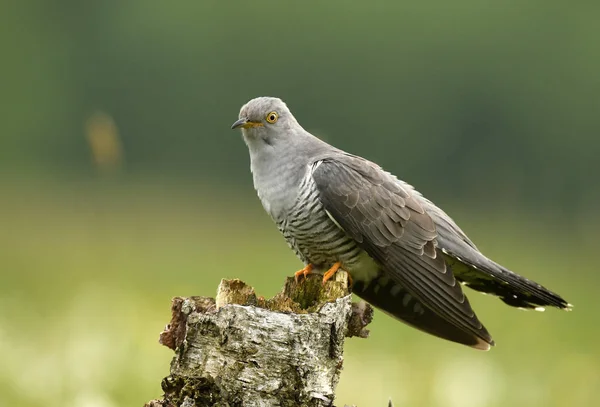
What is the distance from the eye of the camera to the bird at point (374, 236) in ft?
15.1

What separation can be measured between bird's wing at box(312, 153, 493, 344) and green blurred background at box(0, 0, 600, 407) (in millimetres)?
556

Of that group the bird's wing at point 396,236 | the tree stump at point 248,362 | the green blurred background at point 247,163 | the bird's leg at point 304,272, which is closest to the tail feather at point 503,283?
the bird's wing at point 396,236

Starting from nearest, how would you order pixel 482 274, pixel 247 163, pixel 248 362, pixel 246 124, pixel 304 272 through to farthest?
pixel 248 362 < pixel 304 272 < pixel 482 274 < pixel 246 124 < pixel 247 163

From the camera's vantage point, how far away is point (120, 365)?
4.71 m

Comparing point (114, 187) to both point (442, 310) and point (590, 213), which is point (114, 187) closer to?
point (590, 213)

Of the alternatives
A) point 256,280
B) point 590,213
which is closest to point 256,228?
point 256,280

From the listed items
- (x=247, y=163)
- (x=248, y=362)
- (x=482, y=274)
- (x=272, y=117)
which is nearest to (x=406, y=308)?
(x=482, y=274)

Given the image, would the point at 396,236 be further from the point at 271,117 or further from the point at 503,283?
the point at 271,117

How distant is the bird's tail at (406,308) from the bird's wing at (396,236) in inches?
8.7

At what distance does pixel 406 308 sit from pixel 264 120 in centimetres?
116

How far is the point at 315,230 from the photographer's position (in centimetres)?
464

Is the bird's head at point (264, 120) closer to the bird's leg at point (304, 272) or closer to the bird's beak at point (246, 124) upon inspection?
the bird's beak at point (246, 124)

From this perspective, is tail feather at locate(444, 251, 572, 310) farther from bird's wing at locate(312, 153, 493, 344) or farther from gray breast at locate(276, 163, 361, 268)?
gray breast at locate(276, 163, 361, 268)

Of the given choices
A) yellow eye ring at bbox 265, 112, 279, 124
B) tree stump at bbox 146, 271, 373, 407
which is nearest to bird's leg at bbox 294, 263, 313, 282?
yellow eye ring at bbox 265, 112, 279, 124
